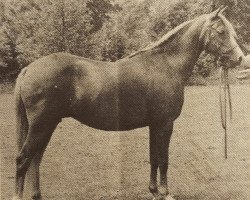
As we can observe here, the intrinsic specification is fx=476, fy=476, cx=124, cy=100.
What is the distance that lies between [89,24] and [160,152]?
194cm

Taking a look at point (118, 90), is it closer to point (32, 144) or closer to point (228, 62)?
point (32, 144)

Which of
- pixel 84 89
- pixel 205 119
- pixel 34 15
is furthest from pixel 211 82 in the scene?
pixel 84 89

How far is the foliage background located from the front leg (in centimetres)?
164

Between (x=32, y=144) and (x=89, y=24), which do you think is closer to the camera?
(x=32, y=144)

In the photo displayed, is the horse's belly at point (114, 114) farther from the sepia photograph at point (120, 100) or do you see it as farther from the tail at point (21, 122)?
the tail at point (21, 122)

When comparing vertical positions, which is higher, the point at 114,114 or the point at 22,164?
the point at 114,114

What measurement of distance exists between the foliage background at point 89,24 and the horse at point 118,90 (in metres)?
1.21

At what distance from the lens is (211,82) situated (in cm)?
621

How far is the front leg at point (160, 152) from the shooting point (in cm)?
379

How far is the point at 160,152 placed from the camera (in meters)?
3.85

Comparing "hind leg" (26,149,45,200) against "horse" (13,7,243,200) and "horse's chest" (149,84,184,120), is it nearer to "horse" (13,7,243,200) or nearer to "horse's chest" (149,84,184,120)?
"horse" (13,7,243,200)

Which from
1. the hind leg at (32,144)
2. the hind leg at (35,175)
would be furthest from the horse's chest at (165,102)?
the hind leg at (35,175)

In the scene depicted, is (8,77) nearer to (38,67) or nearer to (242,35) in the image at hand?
(38,67)

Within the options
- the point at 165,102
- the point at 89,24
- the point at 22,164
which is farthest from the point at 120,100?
the point at 89,24
